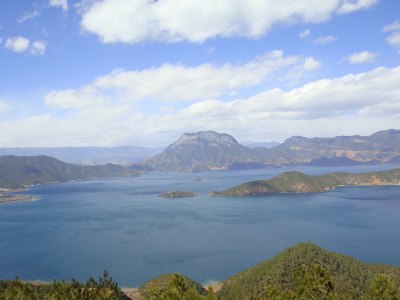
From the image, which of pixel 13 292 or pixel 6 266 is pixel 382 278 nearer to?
pixel 13 292

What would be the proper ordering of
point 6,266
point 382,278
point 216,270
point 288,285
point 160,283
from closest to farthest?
point 382,278
point 288,285
point 160,283
point 216,270
point 6,266

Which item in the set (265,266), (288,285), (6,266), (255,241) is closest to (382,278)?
(288,285)

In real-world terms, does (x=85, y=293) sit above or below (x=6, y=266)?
above

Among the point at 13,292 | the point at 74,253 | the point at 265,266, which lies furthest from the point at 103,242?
the point at 13,292

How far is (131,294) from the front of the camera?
114 metres

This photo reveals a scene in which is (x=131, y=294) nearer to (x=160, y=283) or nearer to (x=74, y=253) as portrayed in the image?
(x=160, y=283)

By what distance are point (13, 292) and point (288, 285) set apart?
67.4 meters

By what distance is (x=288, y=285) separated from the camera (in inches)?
3976

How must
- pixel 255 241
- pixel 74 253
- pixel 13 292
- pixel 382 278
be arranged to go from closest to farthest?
pixel 382 278 < pixel 13 292 < pixel 74 253 < pixel 255 241

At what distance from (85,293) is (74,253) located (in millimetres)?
126299

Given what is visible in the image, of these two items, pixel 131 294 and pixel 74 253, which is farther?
pixel 74 253

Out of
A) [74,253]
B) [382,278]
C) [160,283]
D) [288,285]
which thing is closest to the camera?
[382,278]

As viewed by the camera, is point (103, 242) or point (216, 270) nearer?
point (216, 270)

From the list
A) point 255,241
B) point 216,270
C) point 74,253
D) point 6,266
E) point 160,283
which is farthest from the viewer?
point 255,241
